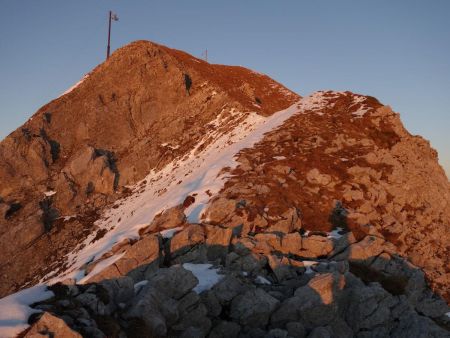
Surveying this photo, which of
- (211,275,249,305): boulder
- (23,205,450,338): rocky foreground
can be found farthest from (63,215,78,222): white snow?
(211,275,249,305): boulder

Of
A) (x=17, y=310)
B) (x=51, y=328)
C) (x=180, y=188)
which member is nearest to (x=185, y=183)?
(x=180, y=188)

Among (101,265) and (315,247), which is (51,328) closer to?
(101,265)

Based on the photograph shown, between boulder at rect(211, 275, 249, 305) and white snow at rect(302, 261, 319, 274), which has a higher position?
boulder at rect(211, 275, 249, 305)

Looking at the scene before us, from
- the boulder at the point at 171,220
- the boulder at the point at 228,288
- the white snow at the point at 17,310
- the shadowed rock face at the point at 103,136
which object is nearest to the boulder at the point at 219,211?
the boulder at the point at 171,220

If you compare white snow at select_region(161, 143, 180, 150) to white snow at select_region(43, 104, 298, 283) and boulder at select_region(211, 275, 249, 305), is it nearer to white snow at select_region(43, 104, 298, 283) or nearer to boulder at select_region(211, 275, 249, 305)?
white snow at select_region(43, 104, 298, 283)

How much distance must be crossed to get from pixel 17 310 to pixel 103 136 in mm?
54752

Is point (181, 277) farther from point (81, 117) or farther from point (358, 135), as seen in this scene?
point (81, 117)

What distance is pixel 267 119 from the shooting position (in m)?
55.0

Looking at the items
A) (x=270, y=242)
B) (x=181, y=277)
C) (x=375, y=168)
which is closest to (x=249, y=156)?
(x=375, y=168)

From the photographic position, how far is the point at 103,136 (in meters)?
67.6

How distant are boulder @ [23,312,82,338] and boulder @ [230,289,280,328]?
24.7 ft

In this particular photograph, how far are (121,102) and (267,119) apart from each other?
29.1 m

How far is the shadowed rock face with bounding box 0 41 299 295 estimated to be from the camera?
51531 mm

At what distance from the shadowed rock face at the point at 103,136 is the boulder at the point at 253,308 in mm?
32490
